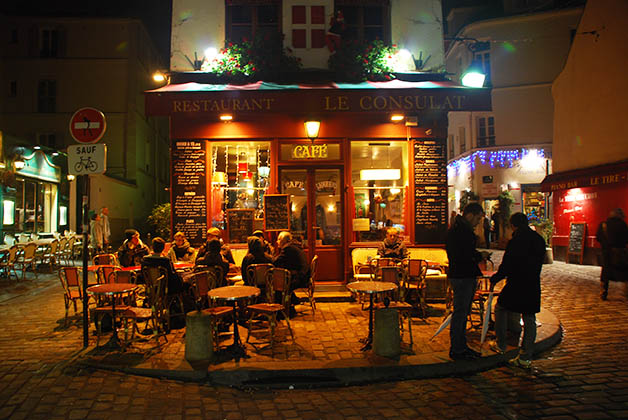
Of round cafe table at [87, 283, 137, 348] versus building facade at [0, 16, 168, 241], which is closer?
round cafe table at [87, 283, 137, 348]

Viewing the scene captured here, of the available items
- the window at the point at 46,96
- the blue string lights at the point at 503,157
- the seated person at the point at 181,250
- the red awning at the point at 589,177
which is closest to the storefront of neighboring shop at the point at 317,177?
the seated person at the point at 181,250

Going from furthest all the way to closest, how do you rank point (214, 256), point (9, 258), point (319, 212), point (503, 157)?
point (503, 157)
point (9, 258)
point (319, 212)
point (214, 256)

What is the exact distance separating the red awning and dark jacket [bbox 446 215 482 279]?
9.58 m

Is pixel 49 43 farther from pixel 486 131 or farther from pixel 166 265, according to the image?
pixel 486 131

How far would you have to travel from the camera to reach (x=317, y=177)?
31.1 ft

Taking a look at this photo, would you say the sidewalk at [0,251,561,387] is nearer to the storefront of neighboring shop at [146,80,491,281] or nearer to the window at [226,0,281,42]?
the storefront of neighboring shop at [146,80,491,281]

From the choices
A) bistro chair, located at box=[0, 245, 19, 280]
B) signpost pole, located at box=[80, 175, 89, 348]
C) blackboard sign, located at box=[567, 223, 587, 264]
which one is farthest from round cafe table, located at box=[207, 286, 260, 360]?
blackboard sign, located at box=[567, 223, 587, 264]

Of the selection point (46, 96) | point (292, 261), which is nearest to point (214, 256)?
point (292, 261)

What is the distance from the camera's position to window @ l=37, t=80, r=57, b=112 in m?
24.1

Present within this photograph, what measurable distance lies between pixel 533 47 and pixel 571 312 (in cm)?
2008

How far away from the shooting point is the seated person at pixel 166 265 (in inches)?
250

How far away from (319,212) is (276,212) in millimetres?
985

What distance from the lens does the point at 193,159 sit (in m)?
9.23

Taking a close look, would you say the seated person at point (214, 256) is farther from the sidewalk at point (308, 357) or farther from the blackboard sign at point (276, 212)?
the blackboard sign at point (276, 212)
